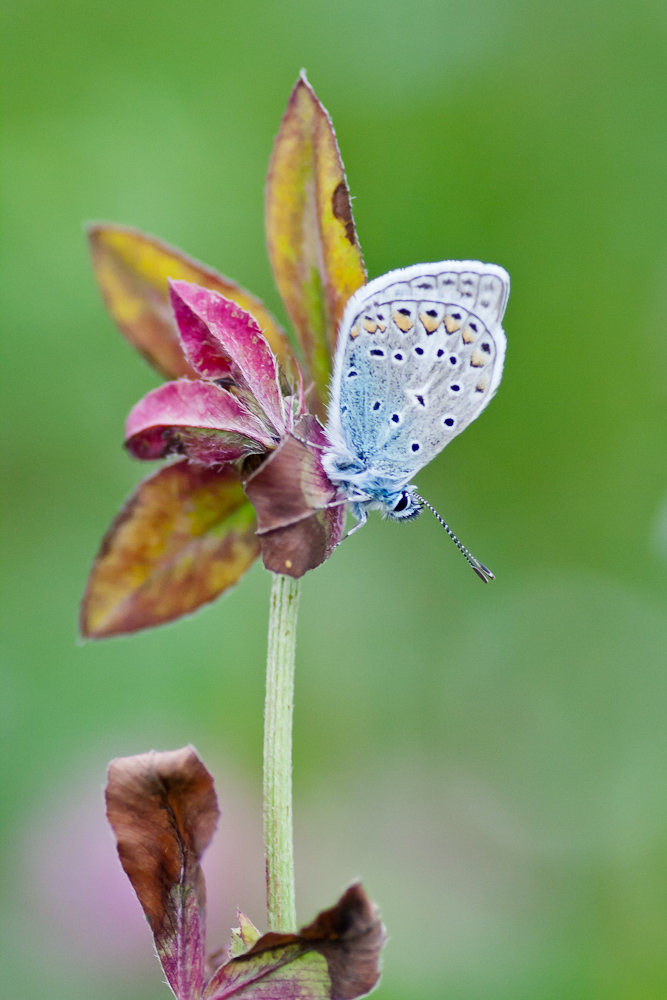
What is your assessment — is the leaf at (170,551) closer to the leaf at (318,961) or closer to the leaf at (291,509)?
the leaf at (291,509)

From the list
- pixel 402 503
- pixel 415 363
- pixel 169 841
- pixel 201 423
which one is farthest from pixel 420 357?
pixel 169 841

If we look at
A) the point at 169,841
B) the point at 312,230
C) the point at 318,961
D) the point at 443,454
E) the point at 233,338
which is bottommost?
the point at 318,961

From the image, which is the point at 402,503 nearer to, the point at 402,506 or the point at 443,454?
the point at 402,506

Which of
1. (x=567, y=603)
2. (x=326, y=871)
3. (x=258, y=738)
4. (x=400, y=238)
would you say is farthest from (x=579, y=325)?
(x=326, y=871)

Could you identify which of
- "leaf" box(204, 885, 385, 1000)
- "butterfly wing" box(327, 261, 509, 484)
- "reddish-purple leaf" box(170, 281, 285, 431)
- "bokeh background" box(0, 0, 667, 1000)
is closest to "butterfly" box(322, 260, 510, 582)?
"butterfly wing" box(327, 261, 509, 484)

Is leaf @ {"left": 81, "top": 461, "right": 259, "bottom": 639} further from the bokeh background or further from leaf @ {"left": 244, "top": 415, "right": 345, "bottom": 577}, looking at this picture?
the bokeh background

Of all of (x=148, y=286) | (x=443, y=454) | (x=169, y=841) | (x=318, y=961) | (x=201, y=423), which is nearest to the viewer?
(x=318, y=961)
